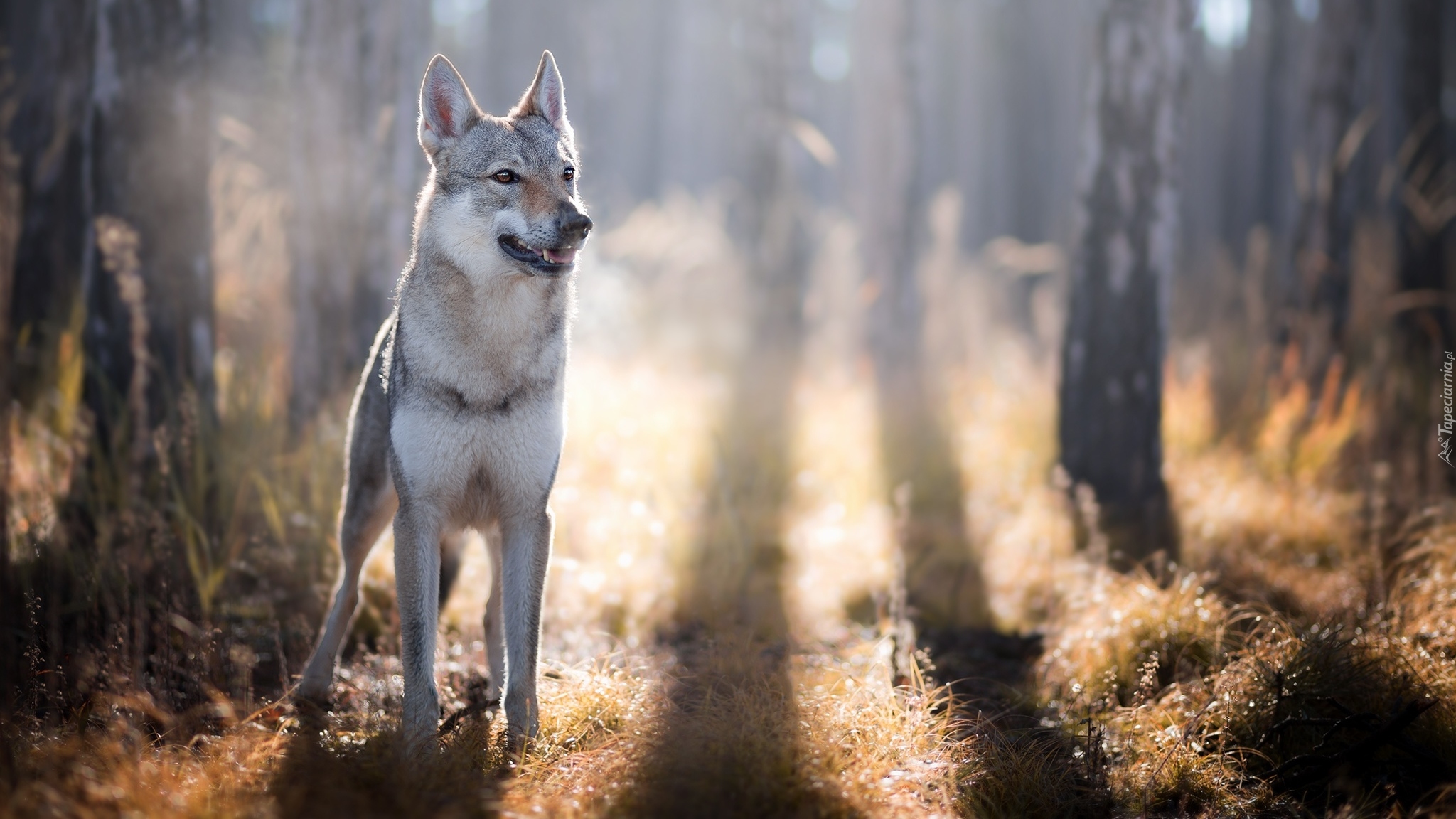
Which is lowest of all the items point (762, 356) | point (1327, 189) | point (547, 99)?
point (762, 356)

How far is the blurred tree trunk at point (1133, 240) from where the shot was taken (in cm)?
580

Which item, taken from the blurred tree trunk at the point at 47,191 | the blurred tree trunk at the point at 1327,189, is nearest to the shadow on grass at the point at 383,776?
the blurred tree trunk at the point at 47,191

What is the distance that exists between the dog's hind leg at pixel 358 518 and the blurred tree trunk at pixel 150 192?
1686mm

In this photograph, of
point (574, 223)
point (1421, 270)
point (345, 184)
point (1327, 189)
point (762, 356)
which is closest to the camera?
point (574, 223)

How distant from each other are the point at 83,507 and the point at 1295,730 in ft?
16.2

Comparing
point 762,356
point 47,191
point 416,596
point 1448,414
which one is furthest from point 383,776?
point 762,356

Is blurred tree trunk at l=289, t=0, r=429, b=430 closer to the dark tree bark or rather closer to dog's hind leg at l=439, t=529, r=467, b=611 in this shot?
the dark tree bark

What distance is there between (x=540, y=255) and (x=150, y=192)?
286cm

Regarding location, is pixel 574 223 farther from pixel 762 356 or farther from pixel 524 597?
pixel 762 356

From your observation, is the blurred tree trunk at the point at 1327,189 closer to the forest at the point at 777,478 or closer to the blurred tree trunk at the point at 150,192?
the forest at the point at 777,478

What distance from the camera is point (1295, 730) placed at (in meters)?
3.05

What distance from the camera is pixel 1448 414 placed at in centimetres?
562

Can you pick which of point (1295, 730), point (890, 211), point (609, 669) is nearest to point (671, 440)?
point (609, 669)

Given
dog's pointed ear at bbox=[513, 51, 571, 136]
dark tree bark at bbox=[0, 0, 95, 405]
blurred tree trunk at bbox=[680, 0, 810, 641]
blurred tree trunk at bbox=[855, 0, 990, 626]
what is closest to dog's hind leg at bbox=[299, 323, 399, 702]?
dog's pointed ear at bbox=[513, 51, 571, 136]
